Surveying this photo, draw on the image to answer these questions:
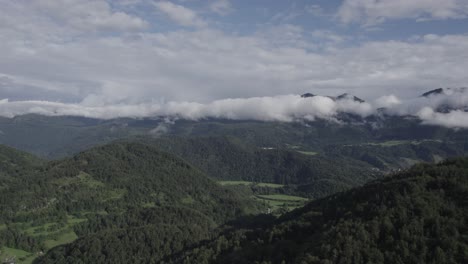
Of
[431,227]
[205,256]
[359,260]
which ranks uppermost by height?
[431,227]

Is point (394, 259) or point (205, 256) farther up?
point (394, 259)

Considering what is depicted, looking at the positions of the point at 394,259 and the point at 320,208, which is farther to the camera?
the point at 320,208

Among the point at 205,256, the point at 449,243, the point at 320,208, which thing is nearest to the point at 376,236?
the point at 449,243

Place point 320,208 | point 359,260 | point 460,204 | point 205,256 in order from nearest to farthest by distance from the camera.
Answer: point 359,260, point 460,204, point 205,256, point 320,208

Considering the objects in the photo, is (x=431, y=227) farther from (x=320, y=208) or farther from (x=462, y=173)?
(x=320, y=208)

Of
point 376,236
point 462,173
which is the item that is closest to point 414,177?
point 462,173

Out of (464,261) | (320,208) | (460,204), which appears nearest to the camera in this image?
(464,261)
